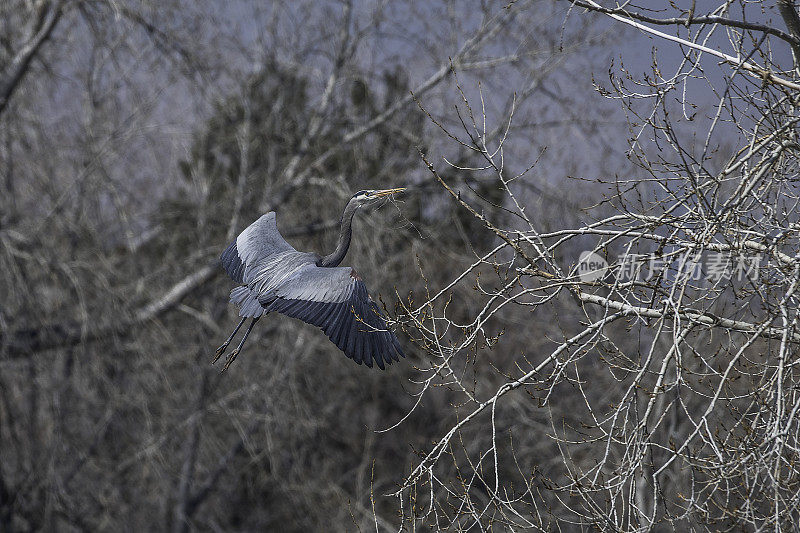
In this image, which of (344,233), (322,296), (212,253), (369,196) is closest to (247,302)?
(322,296)

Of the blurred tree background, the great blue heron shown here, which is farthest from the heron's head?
the blurred tree background

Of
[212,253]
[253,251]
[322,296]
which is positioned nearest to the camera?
[322,296]

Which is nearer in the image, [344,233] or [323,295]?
[344,233]

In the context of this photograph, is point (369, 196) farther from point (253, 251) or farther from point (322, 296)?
point (253, 251)

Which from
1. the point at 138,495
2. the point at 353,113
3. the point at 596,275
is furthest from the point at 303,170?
the point at 596,275

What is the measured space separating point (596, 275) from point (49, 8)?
26.8 ft

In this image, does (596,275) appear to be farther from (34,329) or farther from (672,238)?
(34,329)

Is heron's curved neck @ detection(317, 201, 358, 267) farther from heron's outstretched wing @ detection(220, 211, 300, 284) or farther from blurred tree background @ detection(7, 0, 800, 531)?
blurred tree background @ detection(7, 0, 800, 531)

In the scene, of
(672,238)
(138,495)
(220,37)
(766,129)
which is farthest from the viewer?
(138,495)

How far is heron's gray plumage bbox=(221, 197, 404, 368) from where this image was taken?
2477 mm

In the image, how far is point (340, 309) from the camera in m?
2.68

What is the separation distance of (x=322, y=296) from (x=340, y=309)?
0.29 ft

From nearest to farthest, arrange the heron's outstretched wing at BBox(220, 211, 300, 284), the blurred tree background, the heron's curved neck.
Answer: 1. the heron's curved neck
2. the heron's outstretched wing at BBox(220, 211, 300, 284)
3. the blurred tree background

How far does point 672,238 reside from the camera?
168 inches
